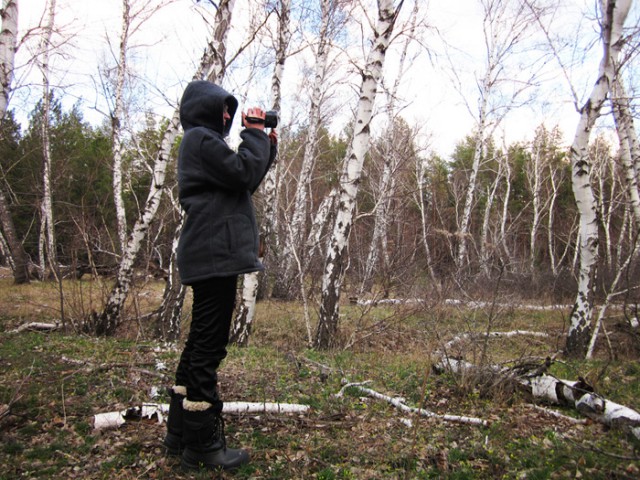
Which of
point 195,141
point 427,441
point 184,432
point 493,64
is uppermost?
point 493,64

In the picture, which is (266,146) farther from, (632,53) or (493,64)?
(493,64)

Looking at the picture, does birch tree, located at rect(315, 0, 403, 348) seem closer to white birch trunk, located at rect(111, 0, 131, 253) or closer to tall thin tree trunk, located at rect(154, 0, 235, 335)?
tall thin tree trunk, located at rect(154, 0, 235, 335)

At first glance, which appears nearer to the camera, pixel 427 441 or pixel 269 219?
pixel 427 441

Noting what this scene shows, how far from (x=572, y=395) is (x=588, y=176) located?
12.7 feet

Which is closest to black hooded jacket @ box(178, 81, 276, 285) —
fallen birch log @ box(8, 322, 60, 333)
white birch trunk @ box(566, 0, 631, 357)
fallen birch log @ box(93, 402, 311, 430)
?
fallen birch log @ box(93, 402, 311, 430)

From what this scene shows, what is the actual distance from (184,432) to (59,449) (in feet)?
3.09

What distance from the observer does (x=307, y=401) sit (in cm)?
362

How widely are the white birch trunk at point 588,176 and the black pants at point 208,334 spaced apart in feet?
19.7

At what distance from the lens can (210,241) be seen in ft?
7.67

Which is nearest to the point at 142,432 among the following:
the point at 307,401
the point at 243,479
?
the point at 243,479

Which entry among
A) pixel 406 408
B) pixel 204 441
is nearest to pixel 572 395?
pixel 406 408

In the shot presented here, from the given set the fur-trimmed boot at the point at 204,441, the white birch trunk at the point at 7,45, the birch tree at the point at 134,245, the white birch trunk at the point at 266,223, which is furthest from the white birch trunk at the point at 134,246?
the fur-trimmed boot at the point at 204,441

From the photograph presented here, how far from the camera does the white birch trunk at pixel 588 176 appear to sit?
20.5 feet

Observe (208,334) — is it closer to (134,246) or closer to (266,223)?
(134,246)
